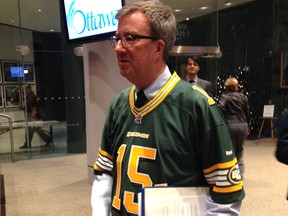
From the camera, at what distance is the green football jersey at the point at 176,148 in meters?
1.08

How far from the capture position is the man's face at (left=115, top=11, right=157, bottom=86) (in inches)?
43.9

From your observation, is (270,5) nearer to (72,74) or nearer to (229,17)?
(229,17)

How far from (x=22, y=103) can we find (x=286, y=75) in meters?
6.81

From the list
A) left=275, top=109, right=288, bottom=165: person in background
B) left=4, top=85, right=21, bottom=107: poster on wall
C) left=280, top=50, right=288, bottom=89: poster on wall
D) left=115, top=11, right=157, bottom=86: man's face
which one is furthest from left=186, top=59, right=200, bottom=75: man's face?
left=280, top=50, right=288, bottom=89: poster on wall

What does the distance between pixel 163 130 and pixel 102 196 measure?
1.33 ft

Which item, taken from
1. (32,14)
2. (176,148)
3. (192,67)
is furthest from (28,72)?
(176,148)

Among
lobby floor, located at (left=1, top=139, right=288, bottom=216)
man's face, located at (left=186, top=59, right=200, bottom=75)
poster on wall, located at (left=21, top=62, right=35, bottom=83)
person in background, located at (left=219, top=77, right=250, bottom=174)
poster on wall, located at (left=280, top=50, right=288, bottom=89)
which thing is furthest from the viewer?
poster on wall, located at (left=280, top=50, right=288, bottom=89)

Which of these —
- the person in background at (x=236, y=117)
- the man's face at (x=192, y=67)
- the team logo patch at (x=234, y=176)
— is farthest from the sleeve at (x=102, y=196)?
the person in background at (x=236, y=117)

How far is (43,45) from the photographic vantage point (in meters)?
7.80

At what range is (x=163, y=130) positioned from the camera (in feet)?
3.73

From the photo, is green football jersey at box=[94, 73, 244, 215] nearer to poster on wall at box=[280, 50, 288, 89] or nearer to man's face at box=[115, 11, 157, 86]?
man's face at box=[115, 11, 157, 86]

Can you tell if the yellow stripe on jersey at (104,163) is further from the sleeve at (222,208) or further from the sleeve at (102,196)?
the sleeve at (222,208)

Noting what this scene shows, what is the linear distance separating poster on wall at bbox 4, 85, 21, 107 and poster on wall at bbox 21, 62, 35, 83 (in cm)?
32

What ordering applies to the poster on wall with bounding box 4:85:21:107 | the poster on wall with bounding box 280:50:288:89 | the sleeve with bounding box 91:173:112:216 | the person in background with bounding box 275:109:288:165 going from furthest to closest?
the poster on wall with bounding box 280:50:288:89 < the poster on wall with bounding box 4:85:21:107 < the person in background with bounding box 275:109:288:165 < the sleeve with bounding box 91:173:112:216
